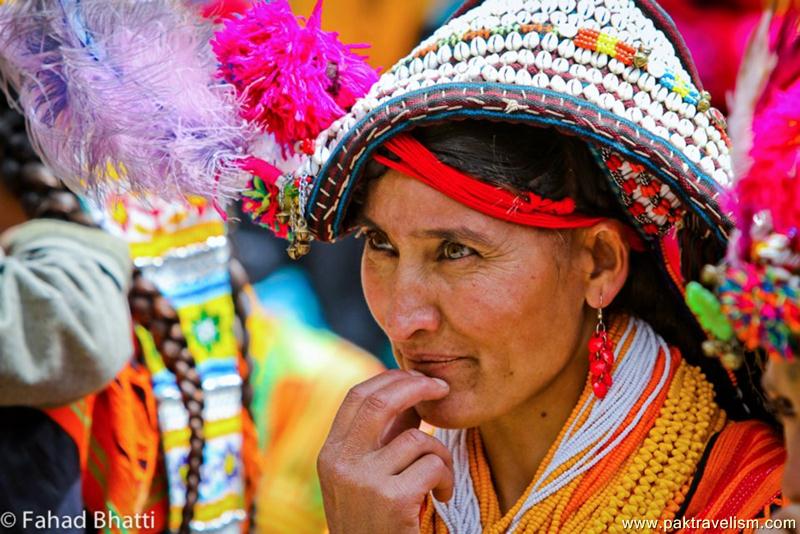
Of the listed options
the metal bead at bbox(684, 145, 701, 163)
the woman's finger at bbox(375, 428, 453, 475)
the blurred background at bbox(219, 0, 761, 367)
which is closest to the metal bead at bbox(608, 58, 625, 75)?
the metal bead at bbox(684, 145, 701, 163)

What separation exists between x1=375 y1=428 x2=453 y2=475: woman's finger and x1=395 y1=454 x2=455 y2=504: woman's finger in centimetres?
1

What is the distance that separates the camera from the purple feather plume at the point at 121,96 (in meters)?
2.44

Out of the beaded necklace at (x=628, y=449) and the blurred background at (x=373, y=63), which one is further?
the blurred background at (x=373, y=63)

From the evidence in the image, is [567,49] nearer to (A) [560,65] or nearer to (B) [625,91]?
(A) [560,65]

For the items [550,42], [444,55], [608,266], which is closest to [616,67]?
[550,42]

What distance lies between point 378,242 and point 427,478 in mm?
583

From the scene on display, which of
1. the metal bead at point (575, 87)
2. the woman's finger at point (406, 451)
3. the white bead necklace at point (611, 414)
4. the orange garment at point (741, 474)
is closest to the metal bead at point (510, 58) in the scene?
the metal bead at point (575, 87)

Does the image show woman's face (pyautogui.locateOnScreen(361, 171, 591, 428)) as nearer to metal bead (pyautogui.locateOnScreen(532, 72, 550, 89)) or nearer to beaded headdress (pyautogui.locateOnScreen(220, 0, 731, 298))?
beaded headdress (pyautogui.locateOnScreen(220, 0, 731, 298))

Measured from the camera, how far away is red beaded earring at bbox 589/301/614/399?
2.51m

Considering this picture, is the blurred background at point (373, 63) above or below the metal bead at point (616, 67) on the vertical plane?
below

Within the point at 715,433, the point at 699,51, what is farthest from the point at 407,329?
the point at 699,51

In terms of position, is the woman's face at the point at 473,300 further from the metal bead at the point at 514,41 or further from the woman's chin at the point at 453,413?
the metal bead at the point at 514,41

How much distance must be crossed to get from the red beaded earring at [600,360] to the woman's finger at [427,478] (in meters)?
0.40

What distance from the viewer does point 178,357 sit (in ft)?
10.5
